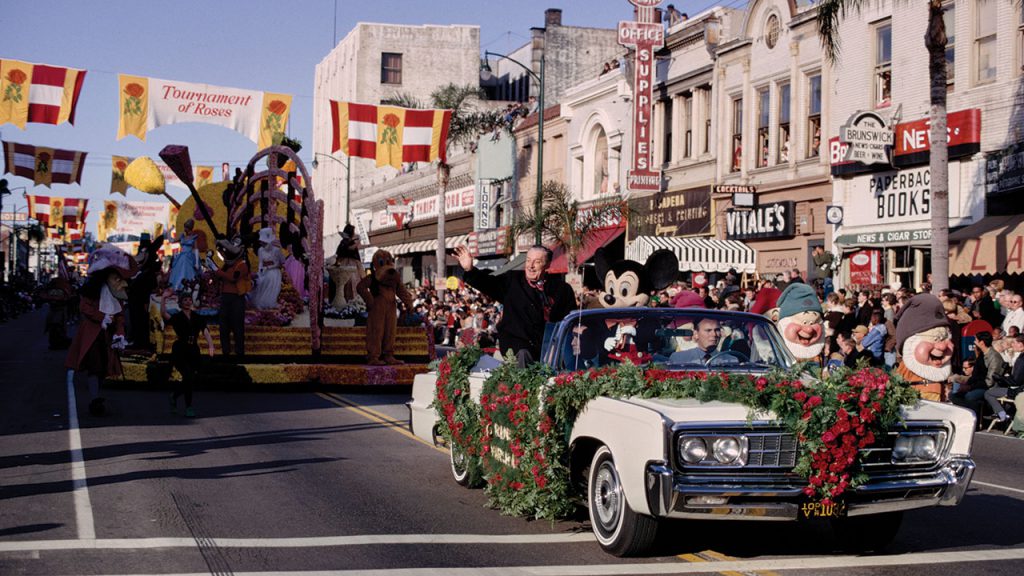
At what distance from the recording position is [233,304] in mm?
20141

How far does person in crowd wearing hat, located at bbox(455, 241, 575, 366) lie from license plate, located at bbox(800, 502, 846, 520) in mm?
3201

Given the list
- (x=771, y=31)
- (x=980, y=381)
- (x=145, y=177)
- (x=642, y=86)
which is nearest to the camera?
(x=980, y=381)

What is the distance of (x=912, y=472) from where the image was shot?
281 inches

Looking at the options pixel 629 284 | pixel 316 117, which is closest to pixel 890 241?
pixel 629 284

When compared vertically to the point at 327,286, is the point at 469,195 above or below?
above

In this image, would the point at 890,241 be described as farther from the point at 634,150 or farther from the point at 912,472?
the point at 912,472

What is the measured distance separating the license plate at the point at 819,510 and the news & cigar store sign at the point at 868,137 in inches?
850

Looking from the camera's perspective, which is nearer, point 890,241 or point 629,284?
point 629,284

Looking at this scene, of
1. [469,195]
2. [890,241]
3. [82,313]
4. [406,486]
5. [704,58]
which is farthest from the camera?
[469,195]

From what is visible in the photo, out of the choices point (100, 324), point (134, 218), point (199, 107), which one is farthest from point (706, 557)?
point (134, 218)

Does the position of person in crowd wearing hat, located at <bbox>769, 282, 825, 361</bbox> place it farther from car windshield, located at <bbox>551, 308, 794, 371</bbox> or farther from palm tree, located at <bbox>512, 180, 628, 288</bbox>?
palm tree, located at <bbox>512, 180, 628, 288</bbox>

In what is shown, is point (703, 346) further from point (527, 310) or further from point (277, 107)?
point (277, 107)

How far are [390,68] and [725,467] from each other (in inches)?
2999

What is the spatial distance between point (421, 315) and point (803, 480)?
16.9 meters
